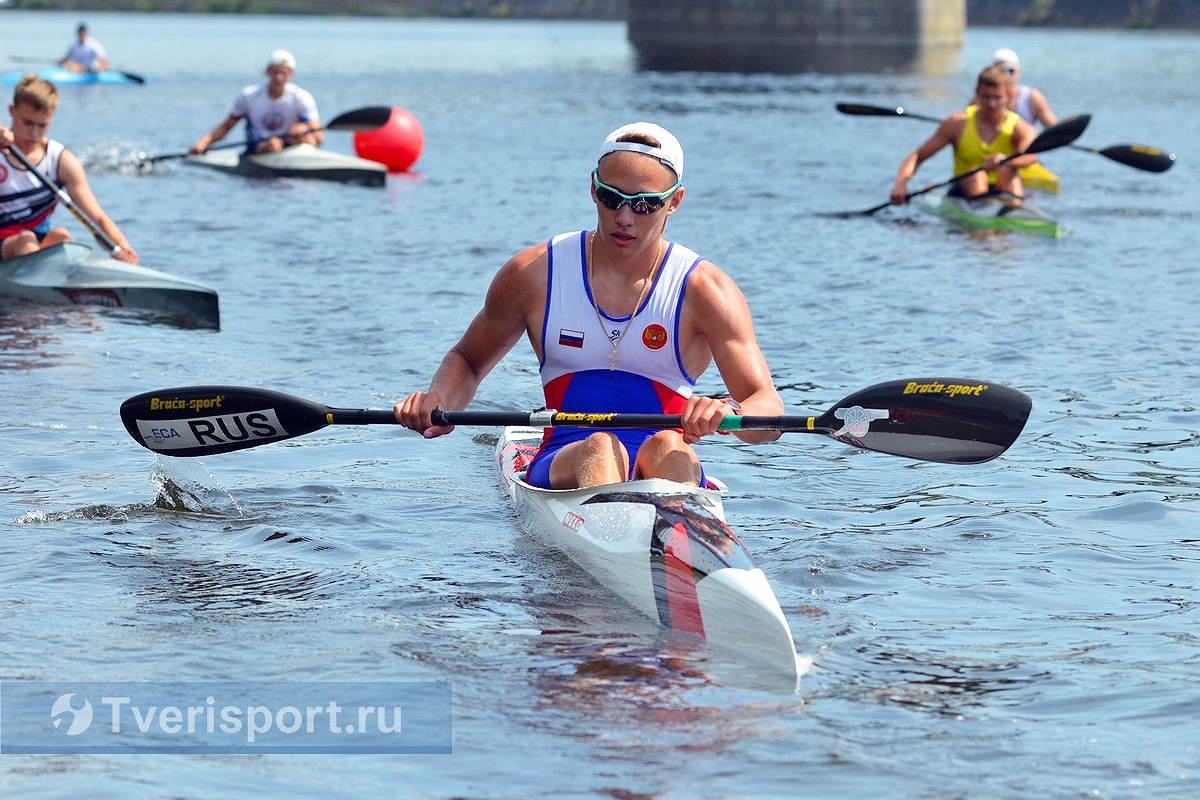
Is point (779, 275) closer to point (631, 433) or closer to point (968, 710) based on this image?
point (631, 433)

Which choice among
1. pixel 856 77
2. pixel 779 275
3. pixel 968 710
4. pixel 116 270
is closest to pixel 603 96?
pixel 856 77

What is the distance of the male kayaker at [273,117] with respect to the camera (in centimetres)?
1989

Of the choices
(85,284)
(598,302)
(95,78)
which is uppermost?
(598,302)

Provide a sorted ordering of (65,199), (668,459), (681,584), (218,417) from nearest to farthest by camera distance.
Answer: (681,584)
(668,459)
(218,417)
(65,199)

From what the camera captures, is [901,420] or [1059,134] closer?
[901,420]

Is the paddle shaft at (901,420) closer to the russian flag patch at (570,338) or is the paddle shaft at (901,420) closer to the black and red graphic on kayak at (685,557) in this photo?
the russian flag patch at (570,338)

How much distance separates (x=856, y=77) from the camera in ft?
146

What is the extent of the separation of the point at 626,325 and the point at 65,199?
21.5 ft

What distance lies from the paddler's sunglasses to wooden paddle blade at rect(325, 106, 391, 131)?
12.8m

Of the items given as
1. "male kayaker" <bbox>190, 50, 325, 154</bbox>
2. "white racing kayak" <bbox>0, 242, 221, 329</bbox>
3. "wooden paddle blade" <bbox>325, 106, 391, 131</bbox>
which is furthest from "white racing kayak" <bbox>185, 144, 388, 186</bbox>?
"white racing kayak" <bbox>0, 242, 221, 329</bbox>

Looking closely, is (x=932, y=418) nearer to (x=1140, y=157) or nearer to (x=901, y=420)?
(x=901, y=420)

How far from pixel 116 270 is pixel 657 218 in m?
6.75

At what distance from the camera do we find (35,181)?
37.7 feet

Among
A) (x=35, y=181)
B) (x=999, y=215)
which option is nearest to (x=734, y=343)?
(x=35, y=181)
